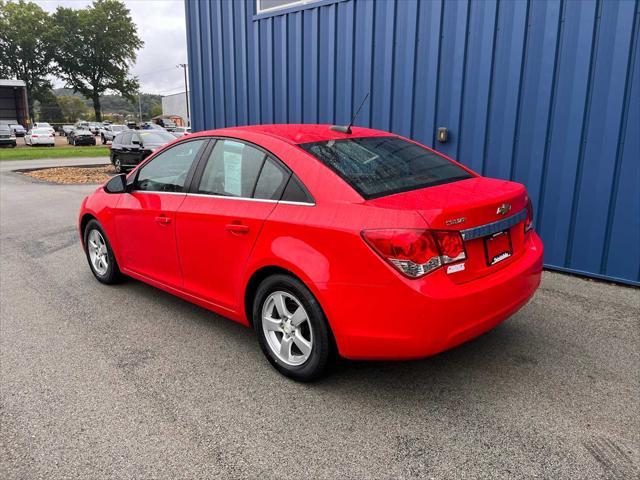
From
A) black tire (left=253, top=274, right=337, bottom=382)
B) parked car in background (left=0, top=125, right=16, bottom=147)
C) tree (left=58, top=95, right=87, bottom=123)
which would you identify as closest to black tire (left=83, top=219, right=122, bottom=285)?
black tire (left=253, top=274, right=337, bottom=382)

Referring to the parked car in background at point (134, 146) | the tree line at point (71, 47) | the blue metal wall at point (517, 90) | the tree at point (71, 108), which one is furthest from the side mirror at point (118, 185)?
the tree at point (71, 108)

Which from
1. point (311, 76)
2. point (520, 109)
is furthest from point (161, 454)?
point (311, 76)

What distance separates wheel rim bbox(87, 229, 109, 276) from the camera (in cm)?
508

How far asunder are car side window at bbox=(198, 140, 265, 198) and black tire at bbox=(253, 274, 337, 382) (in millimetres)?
657

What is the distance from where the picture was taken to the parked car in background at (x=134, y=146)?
17734 mm

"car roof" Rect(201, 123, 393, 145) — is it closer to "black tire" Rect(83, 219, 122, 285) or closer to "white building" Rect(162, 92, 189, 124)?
"black tire" Rect(83, 219, 122, 285)

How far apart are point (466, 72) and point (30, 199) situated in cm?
962

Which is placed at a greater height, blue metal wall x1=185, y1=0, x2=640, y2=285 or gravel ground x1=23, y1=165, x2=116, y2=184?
blue metal wall x1=185, y1=0, x2=640, y2=285

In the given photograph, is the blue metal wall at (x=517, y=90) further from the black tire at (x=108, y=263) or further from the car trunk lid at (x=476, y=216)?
the black tire at (x=108, y=263)

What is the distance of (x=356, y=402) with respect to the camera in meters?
3.00

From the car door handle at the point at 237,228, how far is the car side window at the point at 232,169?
0.68 feet

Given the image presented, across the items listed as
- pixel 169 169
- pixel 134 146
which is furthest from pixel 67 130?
pixel 169 169

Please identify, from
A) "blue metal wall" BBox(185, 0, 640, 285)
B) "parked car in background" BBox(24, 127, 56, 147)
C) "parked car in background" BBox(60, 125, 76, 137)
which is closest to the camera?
"blue metal wall" BBox(185, 0, 640, 285)

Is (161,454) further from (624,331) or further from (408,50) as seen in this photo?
(408,50)
